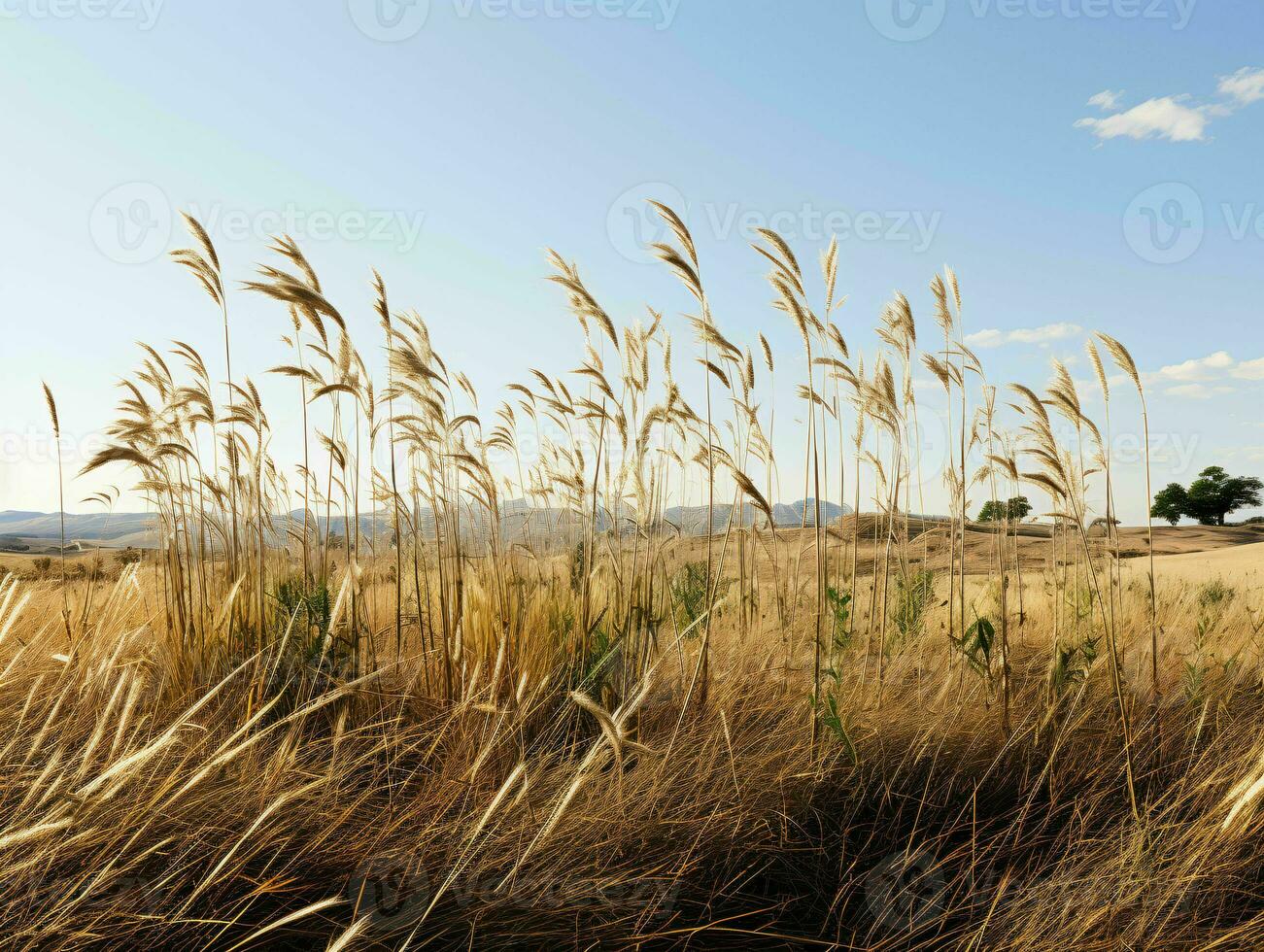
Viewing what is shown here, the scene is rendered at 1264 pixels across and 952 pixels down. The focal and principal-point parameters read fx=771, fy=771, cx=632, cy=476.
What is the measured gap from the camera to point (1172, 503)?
134 ft

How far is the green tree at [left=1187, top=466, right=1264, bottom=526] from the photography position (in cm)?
4056

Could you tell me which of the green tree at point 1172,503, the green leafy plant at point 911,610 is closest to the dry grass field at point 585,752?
the green leafy plant at point 911,610

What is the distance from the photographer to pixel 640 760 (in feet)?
6.67

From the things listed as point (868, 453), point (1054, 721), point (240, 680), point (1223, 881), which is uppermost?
point (868, 453)

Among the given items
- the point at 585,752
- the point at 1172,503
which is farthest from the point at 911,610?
the point at 1172,503

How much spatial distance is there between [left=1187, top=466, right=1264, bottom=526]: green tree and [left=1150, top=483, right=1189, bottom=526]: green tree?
1.22 ft

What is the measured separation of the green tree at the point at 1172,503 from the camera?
4012 centimetres

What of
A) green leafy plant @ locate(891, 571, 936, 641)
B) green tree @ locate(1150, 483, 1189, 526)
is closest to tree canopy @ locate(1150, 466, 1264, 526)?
green tree @ locate(1150, 483, 1189, 526)

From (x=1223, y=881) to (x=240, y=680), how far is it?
2975mm

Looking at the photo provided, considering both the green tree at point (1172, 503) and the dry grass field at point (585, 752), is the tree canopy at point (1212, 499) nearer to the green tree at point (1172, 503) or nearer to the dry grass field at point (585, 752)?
the green tree at point (1172, 503)

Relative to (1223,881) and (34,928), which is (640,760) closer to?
(34,928)

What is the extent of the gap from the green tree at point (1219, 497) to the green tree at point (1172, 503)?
0.37m

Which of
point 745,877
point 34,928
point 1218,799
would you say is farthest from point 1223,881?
point 34,928

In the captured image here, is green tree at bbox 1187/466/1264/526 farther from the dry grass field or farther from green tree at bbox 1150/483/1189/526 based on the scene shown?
the dry grass field
